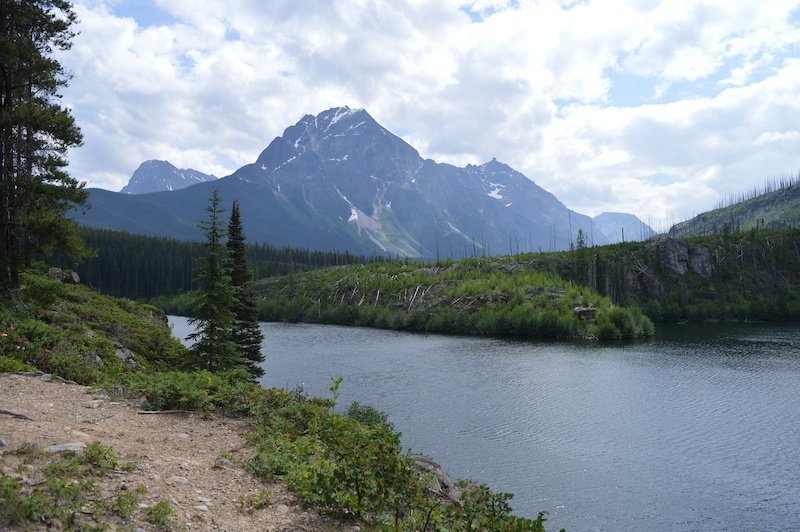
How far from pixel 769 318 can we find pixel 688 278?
25.9 m

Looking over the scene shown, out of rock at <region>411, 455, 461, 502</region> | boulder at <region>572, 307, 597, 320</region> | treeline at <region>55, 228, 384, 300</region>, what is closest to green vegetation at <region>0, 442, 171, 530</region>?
rock at <region>411, 455, 461, 502</region>

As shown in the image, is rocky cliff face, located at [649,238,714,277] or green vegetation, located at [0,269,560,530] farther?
rocky cliff face, located at [649,238,714,277]

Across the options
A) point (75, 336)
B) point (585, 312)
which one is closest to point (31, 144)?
point (75, 336)

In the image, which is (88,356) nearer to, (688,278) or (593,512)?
(593,512)

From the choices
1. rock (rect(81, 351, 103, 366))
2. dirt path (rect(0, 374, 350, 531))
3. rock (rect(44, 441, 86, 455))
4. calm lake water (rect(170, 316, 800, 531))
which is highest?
rock (rect(81, 351, 103, 366))

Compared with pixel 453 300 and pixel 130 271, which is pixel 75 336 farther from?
pixel 130 271

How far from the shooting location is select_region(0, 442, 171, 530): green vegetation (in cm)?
733

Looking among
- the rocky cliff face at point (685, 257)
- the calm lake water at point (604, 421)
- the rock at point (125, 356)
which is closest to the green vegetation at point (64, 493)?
the rock at point (125, 356)

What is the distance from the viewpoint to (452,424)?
36.3 metres

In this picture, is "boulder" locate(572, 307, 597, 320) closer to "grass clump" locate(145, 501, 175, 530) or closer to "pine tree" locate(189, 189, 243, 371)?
"pine tree" locate(189, 189, 243, 371)

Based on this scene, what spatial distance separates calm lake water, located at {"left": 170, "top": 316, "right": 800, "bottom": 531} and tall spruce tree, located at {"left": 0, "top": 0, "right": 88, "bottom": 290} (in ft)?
74.6

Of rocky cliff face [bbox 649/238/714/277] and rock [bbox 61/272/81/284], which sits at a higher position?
rocky cliff face [bbox 649/238/714/277]

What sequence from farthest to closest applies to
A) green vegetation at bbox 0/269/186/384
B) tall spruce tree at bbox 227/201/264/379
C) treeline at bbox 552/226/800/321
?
treeline at bbox 552/226/800/321, tall spruce tree at bbox 227/201/264/379, green vegetation at bbox 0/269/186/384

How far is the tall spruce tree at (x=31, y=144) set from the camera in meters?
23.5
